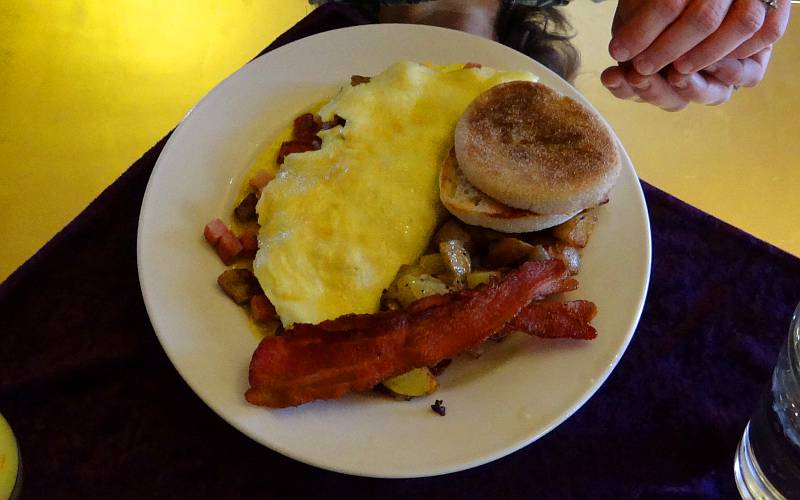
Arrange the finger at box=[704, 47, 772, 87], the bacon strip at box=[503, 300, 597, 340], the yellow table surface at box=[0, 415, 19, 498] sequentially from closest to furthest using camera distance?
the yellow table surface at box=[0, 415, 19, 498] → the bacon strip at box=[503, 300, 597, 340] → the finger at box=[704, 47, 772, 87]

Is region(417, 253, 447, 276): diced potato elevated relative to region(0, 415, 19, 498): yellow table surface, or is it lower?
elevated

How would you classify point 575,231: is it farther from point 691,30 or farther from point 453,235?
point 691,30

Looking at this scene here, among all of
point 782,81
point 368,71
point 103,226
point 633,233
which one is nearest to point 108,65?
point 103,226

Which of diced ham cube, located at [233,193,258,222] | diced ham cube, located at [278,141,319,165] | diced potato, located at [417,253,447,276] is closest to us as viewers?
diced potato, located at [417,253,447,276]

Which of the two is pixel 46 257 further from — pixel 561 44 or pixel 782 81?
pixel 782 81

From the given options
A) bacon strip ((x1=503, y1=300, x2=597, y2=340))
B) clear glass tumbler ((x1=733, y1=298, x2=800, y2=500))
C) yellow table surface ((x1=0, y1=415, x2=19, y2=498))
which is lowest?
clear glass tumbler ((x1=733, y1=298, x2=800, y2=500))

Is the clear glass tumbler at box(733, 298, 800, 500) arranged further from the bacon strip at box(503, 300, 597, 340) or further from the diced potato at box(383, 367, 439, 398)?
the diced potato at box(383, 367, 439, 398)

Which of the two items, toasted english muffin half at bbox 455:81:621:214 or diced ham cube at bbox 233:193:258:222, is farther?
diced ham cube at bbox 233:193:258:222

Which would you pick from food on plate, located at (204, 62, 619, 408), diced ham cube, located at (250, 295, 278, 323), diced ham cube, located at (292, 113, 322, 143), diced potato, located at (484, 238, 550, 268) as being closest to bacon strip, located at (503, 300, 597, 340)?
food on plate, located at (204, 62, 619, 408)
